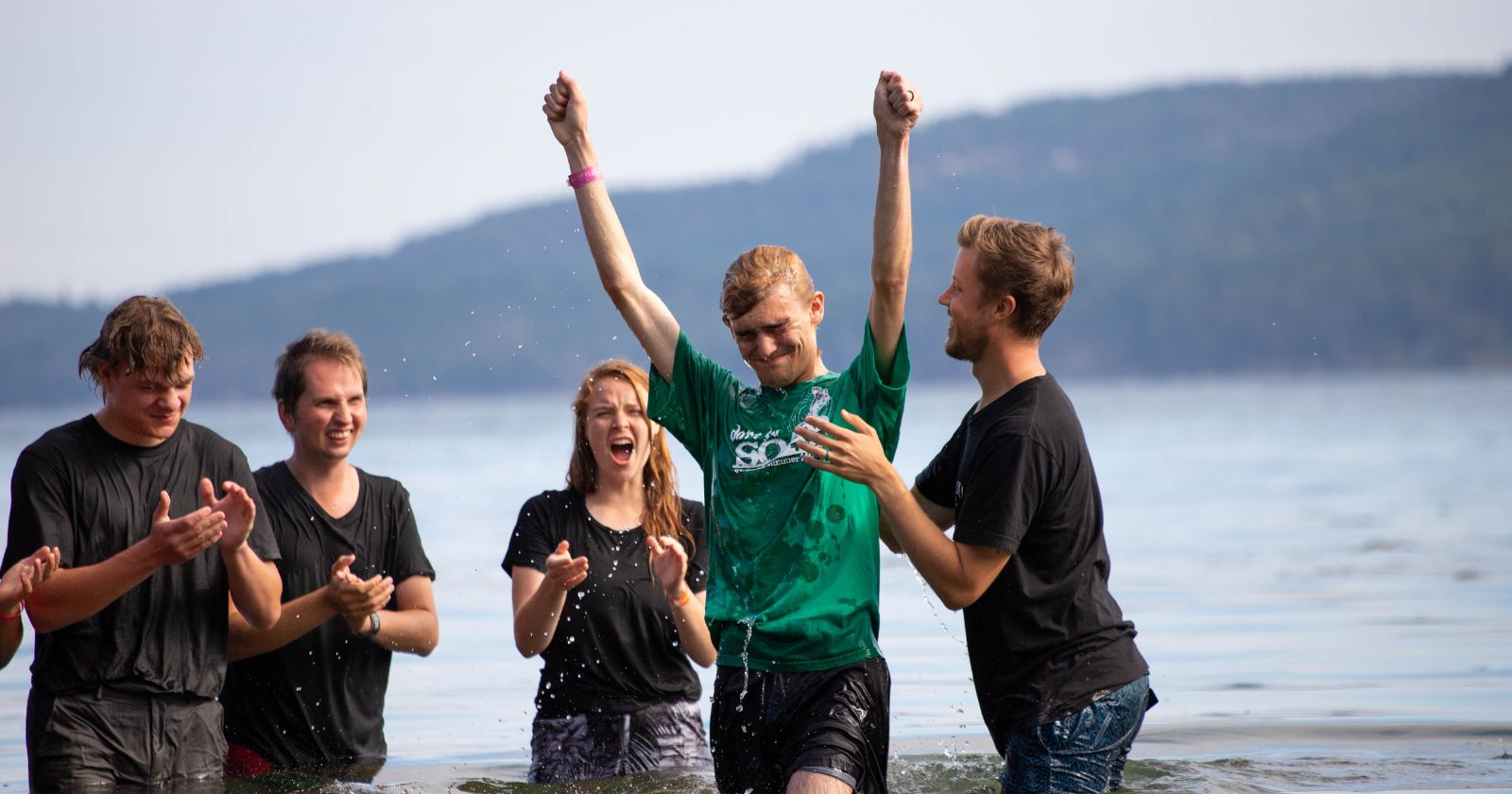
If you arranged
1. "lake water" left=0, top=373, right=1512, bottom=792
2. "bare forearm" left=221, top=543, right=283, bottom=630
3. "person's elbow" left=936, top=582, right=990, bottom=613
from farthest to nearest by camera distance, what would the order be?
"lake water" left=0, top=373, right=1512, bottom=792, "bare forearm" left=221, top=543, right=283, bottom=630, "person's elbow" left=936, top=582, right=990, bottom=613

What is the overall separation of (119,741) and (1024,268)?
11.7 feet

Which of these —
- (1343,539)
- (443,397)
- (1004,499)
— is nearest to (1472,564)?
(1343,539)

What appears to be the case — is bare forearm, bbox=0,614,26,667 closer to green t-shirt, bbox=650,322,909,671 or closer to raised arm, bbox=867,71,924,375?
green t-shirt, bbox=650,322,909,671

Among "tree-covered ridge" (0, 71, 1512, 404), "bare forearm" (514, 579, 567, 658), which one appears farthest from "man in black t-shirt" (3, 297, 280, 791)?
"tree-covered ridge" (0, 71, 1512, 404)

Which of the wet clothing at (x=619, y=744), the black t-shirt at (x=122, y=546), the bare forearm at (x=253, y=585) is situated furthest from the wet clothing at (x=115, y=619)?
the wet clothing at (x=619, y=744)

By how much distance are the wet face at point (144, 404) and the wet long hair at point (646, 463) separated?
5.64 ft

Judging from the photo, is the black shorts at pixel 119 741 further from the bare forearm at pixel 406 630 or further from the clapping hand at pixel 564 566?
the clapping hand at pixel 564 566

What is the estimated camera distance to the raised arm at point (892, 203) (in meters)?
4.96

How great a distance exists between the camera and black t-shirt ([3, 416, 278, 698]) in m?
5.56

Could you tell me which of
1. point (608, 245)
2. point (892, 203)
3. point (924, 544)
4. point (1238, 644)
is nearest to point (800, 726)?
point (924, 544)

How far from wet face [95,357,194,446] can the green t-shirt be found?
194cm

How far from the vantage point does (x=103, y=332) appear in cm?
562

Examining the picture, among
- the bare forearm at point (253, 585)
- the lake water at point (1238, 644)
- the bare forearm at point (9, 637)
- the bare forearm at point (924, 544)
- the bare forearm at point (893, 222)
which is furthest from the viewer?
the lake water at point (1238, 644)

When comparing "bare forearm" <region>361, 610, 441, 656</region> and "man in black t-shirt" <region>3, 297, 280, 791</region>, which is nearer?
"man in black t-shirt" <region>3, 297, 280, 791</region>
